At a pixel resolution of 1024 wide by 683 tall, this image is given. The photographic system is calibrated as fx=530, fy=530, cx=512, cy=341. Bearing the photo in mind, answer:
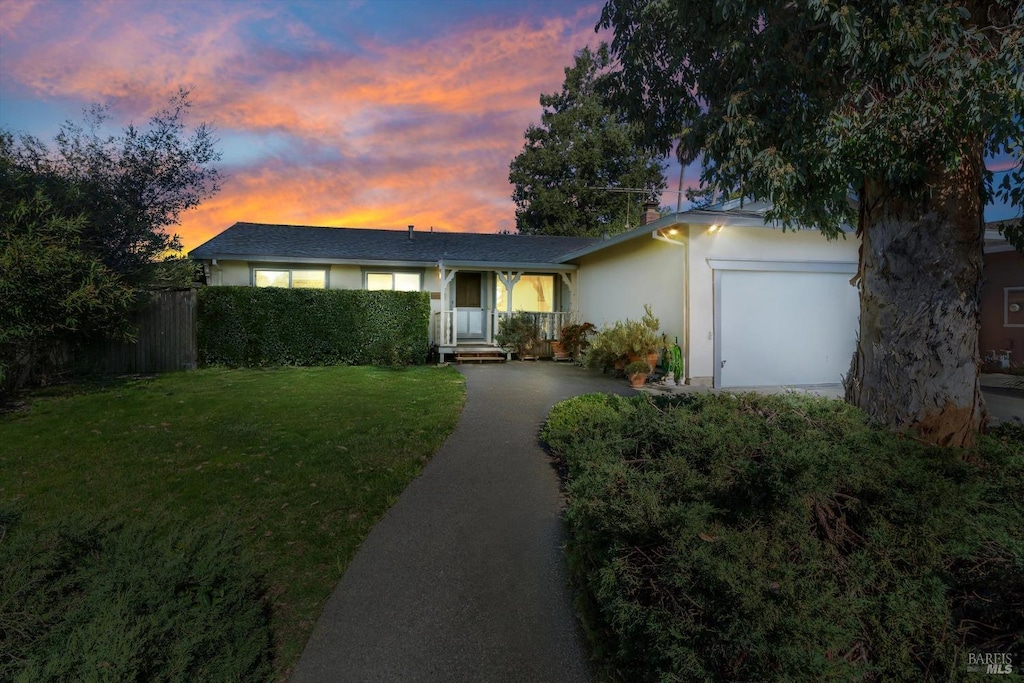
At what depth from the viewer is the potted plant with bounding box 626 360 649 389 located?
33.7ft

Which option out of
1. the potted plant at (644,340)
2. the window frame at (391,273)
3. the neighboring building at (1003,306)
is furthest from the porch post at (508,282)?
the neighboring building at (1003,306)

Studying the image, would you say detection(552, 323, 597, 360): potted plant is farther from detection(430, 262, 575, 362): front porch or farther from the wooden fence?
the wooden fence

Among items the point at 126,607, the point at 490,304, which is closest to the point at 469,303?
the point at 490,304

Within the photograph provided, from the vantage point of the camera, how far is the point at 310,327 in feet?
43.7

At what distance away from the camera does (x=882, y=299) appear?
163 inches

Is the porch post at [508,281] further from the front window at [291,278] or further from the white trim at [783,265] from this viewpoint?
the white trim at [783,265]

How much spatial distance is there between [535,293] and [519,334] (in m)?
3.16

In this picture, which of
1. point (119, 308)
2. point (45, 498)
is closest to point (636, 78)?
point (45, 498)

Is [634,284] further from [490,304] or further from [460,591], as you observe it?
[460,591]

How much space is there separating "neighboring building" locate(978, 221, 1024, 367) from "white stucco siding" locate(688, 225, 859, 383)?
5663mm

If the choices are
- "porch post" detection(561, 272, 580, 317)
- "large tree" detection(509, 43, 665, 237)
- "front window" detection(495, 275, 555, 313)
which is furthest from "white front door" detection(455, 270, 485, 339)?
"large tree" detection(509, 43, 665, 237)

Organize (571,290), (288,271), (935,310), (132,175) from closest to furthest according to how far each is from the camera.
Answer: (935,310), (132,175), (288,271), (571,290)

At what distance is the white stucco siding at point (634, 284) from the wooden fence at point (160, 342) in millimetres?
10179

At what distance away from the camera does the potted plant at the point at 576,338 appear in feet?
47.4
